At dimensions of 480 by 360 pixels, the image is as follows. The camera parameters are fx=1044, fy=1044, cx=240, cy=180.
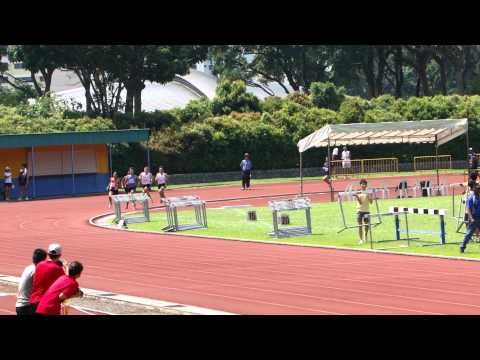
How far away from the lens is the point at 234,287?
18.3 metres

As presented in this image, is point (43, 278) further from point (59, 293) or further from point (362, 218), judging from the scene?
point (362, 218)

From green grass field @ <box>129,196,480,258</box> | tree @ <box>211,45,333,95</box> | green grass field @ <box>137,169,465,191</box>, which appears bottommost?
green grass field @ <box>129,196,480,258</box>

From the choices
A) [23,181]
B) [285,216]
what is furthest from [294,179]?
[285,216]

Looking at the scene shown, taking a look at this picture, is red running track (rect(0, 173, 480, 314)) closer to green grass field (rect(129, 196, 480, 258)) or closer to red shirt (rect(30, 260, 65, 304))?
green grass field (rect(129, 196, 480, 258))

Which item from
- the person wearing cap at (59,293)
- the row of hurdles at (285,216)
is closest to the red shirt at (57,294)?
the person wearing cap at (59,293)

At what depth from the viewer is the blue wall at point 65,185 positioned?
1967 inches

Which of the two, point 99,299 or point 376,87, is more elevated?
point 376,87

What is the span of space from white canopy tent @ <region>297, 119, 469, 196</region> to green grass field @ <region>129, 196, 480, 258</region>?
2.38m

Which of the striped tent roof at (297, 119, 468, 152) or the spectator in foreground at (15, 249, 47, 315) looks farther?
the striped tent roof at (297, 119, 468, 152)

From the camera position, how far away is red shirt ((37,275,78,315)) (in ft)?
37.1

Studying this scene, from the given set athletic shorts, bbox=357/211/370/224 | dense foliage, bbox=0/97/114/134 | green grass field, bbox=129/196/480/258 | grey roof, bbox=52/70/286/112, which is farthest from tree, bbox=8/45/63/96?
athletic shorts, bbox=357/211/370/224
